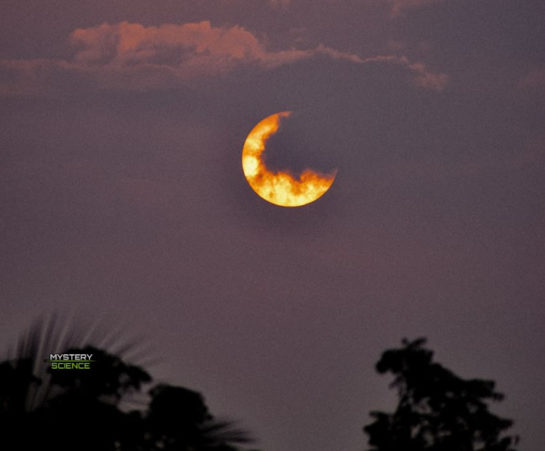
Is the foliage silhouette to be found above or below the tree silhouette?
below

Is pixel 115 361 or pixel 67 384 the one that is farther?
pixel 115 361

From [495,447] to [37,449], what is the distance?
22232mm

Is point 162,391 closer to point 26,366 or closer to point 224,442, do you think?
point 224,442

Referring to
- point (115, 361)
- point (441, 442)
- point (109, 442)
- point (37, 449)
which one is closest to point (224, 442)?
point (109, 442)

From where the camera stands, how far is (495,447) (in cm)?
2903

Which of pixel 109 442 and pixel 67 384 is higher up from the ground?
pixel 67 384

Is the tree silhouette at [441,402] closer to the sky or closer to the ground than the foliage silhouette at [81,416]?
closer to the sky

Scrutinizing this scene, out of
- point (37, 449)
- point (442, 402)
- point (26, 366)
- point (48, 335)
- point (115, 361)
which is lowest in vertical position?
point (37, 449)

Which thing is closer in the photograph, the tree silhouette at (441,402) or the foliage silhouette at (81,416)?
the foliage silhouette at (81,416)

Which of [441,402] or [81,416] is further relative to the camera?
[441,402]

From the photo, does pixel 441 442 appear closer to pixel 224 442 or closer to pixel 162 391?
pixel 162 391

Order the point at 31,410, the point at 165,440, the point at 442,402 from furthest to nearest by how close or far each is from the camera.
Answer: the point at 442,402
the point at 165,440
the point at 31,410

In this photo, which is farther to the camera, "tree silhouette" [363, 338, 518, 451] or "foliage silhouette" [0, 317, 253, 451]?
"tree silhouette" [363, 338, 518, 451]

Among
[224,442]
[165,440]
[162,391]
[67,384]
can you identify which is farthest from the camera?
[162,391]
